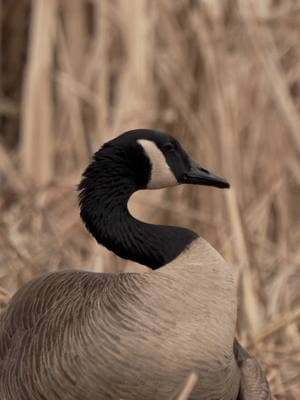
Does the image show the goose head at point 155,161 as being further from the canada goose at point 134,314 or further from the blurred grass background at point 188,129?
the blurred grass background at point 188,129

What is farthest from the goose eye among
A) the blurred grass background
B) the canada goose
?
the blurred grass background

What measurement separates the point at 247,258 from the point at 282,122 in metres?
1.15

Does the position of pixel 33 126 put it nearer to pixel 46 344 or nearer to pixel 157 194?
pixel 157 194

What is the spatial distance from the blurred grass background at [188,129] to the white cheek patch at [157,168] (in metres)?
0.93

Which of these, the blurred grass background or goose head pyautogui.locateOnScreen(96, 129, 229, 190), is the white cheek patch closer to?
goose head pyautogui.locateOnScreen(96, 129, 229, 190)

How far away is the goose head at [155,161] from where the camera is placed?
2.88 meters

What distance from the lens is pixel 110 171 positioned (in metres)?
2.86

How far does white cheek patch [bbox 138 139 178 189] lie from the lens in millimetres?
2889

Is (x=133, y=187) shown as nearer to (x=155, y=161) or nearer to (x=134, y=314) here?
(x=155, y=161)

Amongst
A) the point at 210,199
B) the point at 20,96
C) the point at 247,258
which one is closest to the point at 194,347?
the point at 247,258

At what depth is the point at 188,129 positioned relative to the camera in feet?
15.5

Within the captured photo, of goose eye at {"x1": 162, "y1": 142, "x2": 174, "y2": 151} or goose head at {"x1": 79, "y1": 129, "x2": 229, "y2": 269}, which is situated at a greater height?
goose eye at {"x1": 162, "y1": 142, "x2": 174, "y2": 151}

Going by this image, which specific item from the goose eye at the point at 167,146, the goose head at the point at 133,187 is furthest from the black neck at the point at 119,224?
the goose eye at the point at 167,146

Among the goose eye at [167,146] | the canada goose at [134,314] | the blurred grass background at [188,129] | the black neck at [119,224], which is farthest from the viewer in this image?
the blurred grass background at [188,129]
